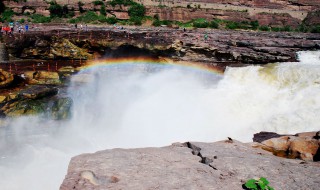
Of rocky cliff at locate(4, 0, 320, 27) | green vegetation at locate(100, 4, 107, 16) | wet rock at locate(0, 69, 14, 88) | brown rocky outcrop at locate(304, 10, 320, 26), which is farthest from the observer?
brown rocky outcrop at locate(304, 10, 320, 26)

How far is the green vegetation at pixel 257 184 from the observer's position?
14.8ft

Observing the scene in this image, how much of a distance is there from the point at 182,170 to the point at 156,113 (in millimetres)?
10026

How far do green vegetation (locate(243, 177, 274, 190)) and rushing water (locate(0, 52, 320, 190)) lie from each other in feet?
20.5

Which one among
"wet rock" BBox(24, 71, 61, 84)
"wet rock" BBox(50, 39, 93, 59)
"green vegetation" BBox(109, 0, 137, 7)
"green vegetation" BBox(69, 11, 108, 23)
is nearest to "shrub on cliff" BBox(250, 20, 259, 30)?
"green vegetation" BBox(109, 0, 137, 7)

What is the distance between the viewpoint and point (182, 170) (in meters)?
5.01

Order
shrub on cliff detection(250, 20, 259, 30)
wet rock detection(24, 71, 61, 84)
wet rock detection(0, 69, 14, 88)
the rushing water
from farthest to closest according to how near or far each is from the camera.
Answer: shrub on cliff detection(250, 20, 259, 30), wet rock detection(24, 71, 61, 84), wet rock detection(0, 69, 14, 88), the rushing water

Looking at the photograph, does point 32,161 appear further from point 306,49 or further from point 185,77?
point 306,49

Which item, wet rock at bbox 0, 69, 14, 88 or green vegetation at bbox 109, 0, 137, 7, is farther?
green vegetation at bbox 109, 0, 137, 7

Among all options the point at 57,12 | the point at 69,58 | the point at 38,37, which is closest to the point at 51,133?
the point at 69,58

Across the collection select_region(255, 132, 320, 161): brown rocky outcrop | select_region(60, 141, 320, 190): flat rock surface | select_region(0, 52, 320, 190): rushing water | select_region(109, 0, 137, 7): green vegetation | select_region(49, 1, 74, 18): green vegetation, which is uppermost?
select_region(109, 0, 137, 7): green vegetation

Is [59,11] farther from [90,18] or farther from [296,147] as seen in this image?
[296,147]

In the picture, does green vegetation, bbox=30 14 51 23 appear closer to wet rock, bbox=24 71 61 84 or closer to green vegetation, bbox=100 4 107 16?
Result: green vegetation, bbox=100 4 107 16

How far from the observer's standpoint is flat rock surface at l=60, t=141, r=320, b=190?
452cm

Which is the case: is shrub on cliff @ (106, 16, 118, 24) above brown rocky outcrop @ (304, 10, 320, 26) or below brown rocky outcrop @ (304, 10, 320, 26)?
below
